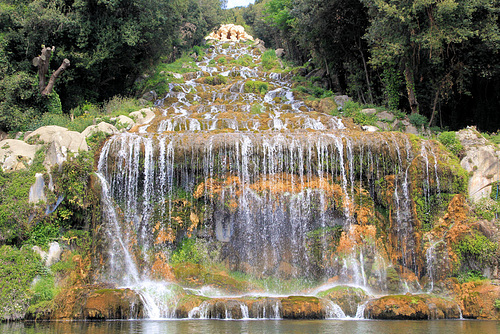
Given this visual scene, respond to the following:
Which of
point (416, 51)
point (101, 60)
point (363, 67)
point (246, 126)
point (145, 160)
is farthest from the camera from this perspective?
point (363, 67)

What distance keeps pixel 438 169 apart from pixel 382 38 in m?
9.79

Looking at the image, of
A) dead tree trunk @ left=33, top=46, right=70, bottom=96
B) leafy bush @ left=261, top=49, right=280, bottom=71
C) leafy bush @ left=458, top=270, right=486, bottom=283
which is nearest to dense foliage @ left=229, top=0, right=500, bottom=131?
leafy bush @ left=261, top=49, right=280, bottom=71

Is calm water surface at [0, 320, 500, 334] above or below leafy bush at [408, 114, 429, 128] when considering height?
below

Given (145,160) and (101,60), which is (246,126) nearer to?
(145,160)

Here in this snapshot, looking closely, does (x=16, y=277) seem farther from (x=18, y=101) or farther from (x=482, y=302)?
(x=482, y=302)

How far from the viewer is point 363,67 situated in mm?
27656

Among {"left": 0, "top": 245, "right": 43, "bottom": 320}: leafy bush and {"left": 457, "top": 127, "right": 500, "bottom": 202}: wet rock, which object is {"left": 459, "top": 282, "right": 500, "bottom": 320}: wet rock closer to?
{"left": 457, "top": 127, "right": 500, "bottom": 202}: wet rock

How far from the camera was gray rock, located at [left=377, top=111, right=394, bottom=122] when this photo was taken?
→ 2164 centimetres

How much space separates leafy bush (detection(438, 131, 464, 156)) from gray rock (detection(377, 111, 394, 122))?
4568mm

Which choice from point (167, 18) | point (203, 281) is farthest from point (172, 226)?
point (167, 18)

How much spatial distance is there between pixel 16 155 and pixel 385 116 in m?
17.4

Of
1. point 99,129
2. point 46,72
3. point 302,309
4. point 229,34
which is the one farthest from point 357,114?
point 229,34

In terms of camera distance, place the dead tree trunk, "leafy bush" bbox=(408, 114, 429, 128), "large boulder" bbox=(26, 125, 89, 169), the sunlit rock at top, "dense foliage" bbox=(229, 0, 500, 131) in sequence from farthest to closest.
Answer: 1. the sunlit rock at top
2. "leafy bush" bbox=(408, 114, 429, 128)
3. the dead tree trunk
4. "dense foliage" bbox=(229, 0, 500, 131)
5. "large boulder" bbox=(26, 125, 89, 169)

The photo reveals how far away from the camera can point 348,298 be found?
12.4m
